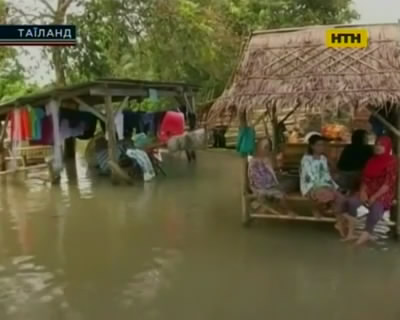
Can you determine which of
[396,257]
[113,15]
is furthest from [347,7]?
[396,257]

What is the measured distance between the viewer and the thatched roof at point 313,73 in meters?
6.75

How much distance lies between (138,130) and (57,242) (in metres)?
7.11

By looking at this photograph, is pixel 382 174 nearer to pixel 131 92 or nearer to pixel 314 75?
pixel 314 75

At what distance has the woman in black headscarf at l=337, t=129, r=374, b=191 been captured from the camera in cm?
761

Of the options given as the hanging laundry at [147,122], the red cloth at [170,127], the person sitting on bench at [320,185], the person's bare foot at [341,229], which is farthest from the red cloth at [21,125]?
the person's bare foot at [341,229]

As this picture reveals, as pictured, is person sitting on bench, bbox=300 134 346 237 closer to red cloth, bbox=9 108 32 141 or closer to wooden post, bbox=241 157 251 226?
wooden post, bbox=241 157 251 226

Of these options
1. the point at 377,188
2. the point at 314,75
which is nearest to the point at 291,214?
the point at 377,188

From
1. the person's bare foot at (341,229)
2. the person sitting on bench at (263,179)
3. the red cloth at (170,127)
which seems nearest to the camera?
the person's bare foot at (341,229)

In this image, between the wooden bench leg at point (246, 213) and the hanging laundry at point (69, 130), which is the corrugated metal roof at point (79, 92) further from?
the wooden bench leg at point (246, 213)

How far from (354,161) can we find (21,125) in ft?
23.9

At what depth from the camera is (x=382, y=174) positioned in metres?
6.80

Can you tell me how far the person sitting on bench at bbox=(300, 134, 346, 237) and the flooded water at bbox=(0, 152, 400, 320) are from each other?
35 centimetres

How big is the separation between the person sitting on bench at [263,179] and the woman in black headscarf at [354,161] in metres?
0.76

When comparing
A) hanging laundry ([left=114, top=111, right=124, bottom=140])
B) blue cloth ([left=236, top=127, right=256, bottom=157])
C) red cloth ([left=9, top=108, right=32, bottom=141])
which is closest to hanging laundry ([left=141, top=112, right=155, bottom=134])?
hanging laundry ([left=114, top=111, right=124, bottom=140])
